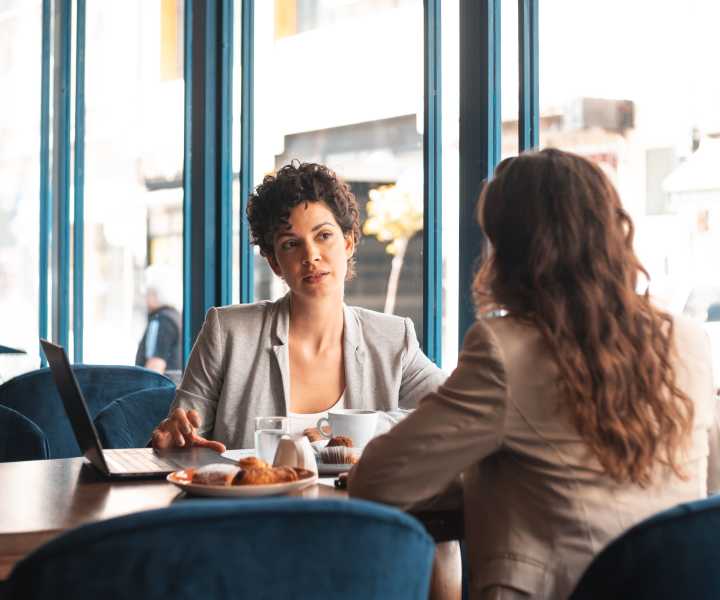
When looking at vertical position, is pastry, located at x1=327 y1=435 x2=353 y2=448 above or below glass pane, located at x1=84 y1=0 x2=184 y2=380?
below

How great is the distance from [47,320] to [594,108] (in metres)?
4.70

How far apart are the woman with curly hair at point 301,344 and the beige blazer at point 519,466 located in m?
1.05

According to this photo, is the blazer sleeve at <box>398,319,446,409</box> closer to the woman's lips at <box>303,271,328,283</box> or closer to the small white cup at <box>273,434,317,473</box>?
the woman's lips at <box>303,271,328,283</box>

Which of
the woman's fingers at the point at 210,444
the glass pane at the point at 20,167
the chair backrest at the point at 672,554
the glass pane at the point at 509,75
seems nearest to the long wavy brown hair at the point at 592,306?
the chair backrest at the point at 672,554

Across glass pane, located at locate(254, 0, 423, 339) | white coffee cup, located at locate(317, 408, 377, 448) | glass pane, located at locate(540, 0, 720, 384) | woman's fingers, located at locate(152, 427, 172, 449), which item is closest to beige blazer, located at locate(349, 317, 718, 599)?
white coffee cup, located at locate(317, 408, 377, 448)

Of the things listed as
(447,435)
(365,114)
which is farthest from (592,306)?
(365,114)

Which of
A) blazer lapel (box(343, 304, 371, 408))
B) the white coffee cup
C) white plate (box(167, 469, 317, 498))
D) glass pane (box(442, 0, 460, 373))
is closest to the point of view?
white plate (box(167, 469, 317, 498))

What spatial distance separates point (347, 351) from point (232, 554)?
166cm

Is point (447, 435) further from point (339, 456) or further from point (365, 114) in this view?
point (365, 114)

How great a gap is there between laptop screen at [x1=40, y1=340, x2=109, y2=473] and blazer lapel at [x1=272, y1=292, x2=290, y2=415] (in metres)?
0.64

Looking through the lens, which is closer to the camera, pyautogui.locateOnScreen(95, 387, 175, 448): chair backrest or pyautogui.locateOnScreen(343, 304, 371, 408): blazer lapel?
pyautogui.locateOnScreen(343, 304, 371, 408): blazer lapel

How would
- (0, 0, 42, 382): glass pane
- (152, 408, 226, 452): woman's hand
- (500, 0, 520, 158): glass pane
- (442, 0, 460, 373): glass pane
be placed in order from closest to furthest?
(152, 408, 226, 452): woman's hand
(500, 0, 520, 158): glass pane
(442, 0, 460, 373): glass pane
(0, 0, 42, 382): glass pane

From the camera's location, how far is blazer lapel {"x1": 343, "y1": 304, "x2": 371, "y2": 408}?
8.77ft

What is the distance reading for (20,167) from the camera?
7.11 m
